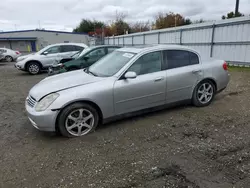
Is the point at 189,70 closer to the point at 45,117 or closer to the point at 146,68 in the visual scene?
the point at 146,68

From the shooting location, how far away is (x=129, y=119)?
4195 mm

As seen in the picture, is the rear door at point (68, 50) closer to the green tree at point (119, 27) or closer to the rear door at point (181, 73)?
the rear door at point (181, 73)

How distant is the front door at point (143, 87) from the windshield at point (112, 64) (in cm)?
25

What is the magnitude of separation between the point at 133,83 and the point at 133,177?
1792 millimetres

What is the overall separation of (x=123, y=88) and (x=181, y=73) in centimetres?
142

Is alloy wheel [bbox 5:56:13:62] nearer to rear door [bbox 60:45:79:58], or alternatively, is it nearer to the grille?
rear door [bbox 60:45:79:58]

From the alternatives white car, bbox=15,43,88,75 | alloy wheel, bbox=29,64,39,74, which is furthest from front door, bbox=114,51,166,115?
alloy wheel, bbox=29,64,39,74

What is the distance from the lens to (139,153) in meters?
2.97

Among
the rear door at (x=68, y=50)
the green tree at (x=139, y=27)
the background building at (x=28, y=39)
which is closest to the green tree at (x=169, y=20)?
the green tree at (x=139, y=27)

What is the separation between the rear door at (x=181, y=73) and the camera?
418cm

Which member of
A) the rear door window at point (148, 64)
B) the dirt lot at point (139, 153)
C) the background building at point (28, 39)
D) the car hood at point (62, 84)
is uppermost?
the background building at point (28, 39)

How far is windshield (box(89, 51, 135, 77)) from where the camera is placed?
3918 mm

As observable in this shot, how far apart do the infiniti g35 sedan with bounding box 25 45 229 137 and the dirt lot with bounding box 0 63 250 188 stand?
13.0 inches

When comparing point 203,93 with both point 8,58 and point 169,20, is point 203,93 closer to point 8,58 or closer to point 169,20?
point 8,58
